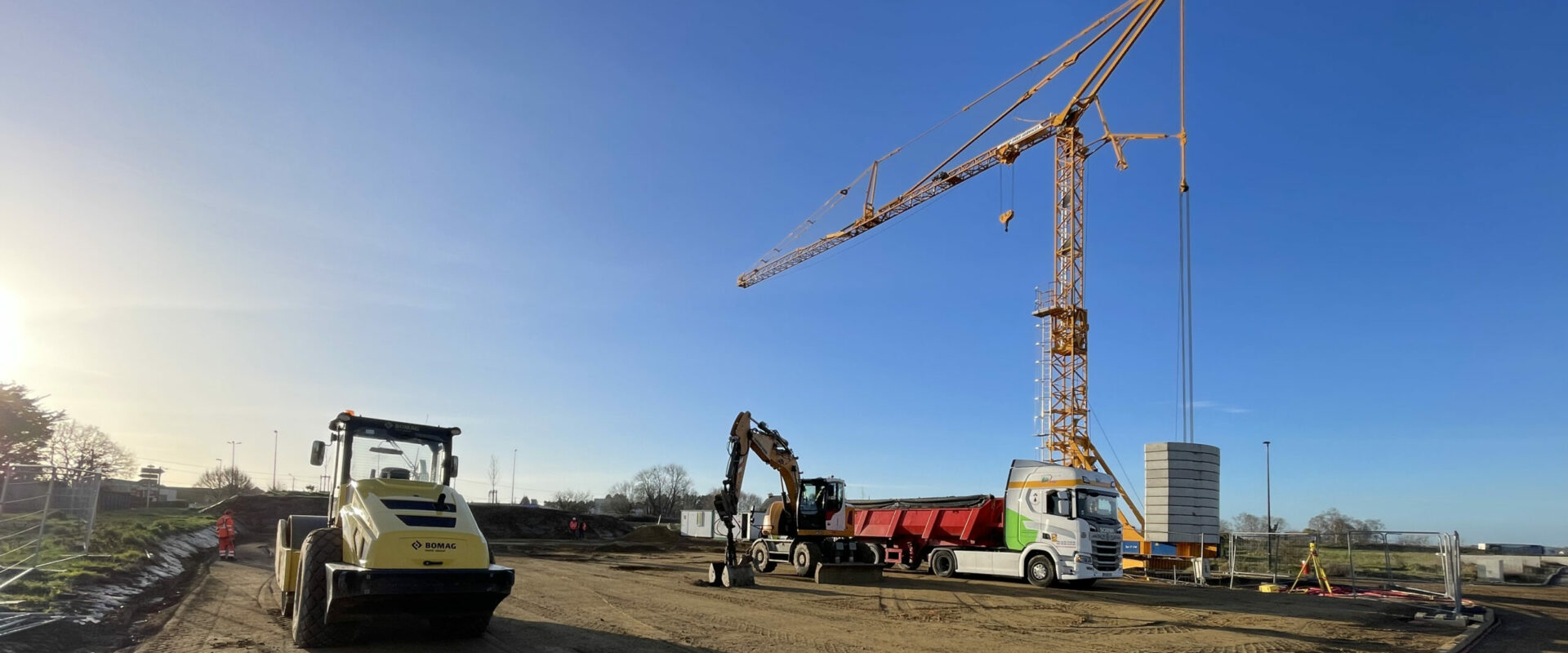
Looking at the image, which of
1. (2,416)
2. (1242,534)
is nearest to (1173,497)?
(1242,534)

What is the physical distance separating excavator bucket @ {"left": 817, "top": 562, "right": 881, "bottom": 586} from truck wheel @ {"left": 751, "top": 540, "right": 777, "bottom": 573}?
278 cm

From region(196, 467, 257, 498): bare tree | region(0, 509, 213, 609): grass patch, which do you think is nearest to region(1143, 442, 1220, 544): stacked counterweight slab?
region(0, 509, 213, 609): grass patch

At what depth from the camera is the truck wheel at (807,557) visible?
76.2ft

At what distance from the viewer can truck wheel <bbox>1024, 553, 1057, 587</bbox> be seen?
71.3ft

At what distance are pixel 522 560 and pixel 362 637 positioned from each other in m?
18.5

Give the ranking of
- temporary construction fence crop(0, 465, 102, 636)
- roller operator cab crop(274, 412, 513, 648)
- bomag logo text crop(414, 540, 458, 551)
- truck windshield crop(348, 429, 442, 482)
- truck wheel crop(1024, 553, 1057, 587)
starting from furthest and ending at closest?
truck wheel crop(1024, 553, 1057, 587) < temporary construction fence crop(0, 465, 102, 636) < truck windshield crop(348, 429, 442, 482) < bomag logo text crop(414, 540, 458, 551) < roller operator cab crop(274, 412, 513, 648)

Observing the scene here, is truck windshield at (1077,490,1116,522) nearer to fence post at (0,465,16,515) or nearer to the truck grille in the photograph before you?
the truck grille

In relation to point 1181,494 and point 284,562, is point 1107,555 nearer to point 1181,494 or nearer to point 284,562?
point 1181,494

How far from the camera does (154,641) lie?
10336mm

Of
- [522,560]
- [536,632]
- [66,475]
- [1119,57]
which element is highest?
[1119,57]

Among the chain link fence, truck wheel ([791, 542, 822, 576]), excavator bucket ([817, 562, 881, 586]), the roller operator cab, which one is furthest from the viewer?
truck wheel ([791, 542, 822, 576])

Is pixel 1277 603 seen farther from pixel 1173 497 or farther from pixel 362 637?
pixel 362 637

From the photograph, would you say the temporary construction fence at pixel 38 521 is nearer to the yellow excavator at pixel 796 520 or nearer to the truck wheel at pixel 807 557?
the yellow excavator at pixel 796 520

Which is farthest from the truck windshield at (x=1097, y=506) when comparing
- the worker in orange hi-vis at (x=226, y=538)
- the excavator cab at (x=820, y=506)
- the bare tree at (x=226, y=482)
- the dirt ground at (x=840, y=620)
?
the bare tree at (x=226, y=482)
